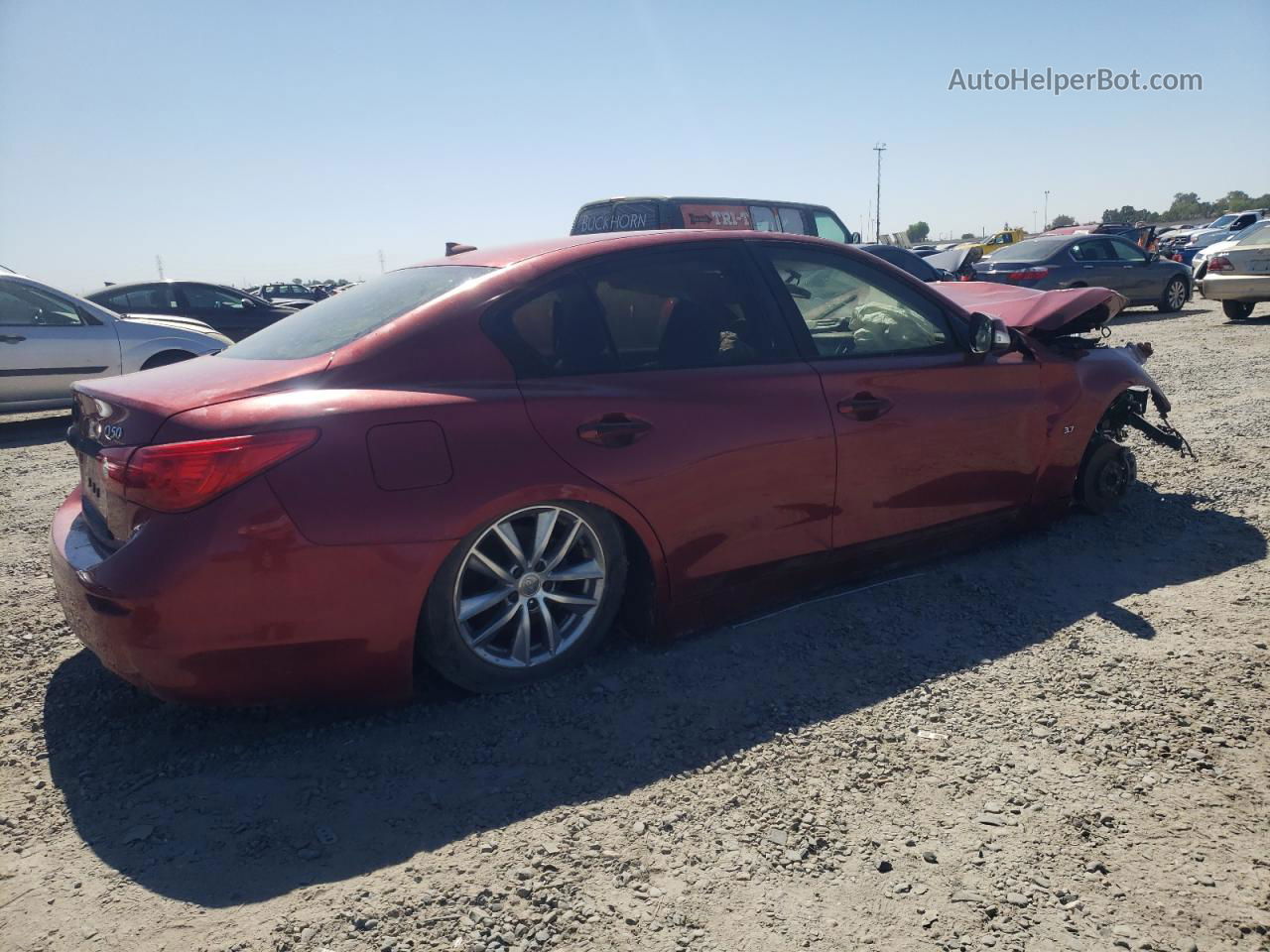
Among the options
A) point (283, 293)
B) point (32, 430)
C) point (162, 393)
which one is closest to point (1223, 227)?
point (283, 293)

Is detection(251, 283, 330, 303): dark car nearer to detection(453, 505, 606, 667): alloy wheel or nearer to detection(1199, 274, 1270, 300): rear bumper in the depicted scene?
detection(1199, 274, 1270, 300): rear bumper

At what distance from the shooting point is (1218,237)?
31.0 metres

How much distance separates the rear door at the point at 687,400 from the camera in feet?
9.74


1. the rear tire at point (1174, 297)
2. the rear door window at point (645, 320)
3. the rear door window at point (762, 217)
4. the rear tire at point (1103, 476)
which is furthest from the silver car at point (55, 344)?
the rear tire at point (1174, 297)

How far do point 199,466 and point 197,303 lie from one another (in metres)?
13.0

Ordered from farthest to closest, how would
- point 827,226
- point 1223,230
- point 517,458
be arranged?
1. point 1223,230
2. point 827,226
3. point 517,458

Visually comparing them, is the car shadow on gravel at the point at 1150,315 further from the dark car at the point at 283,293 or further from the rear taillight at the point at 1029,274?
the dark car at the point at 283,293

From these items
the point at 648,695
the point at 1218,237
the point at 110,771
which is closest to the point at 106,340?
the point at 110,771

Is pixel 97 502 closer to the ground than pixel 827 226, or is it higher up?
closer to the ground

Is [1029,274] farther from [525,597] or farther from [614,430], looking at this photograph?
[525,597]

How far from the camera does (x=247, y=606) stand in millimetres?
2484

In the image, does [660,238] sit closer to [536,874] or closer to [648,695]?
[648,695]

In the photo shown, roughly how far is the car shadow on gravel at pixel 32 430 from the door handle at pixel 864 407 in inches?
298

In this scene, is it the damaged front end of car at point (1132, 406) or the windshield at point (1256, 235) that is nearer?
the damaged front end of car at point (1132, 406)
